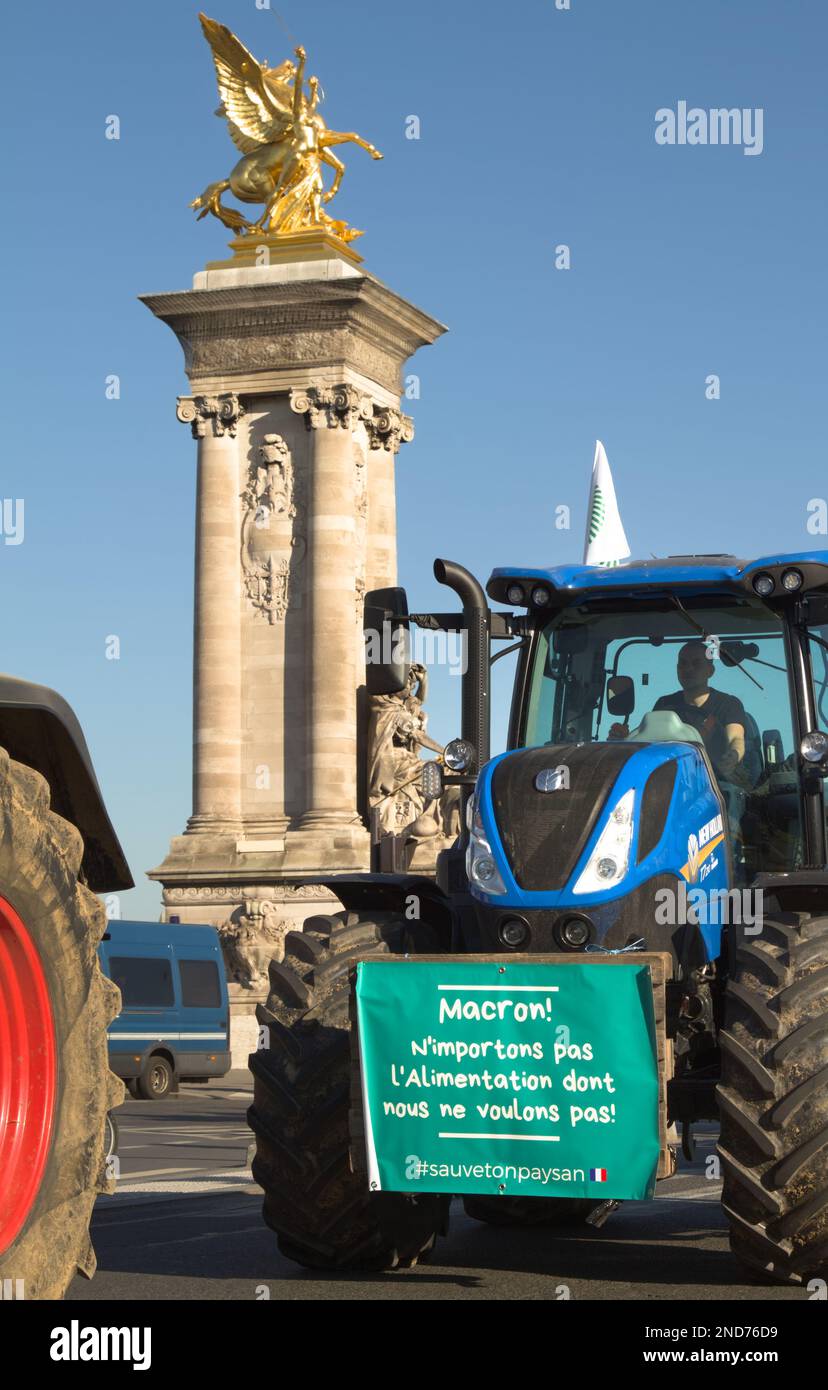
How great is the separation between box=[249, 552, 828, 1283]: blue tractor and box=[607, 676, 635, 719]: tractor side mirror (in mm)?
12

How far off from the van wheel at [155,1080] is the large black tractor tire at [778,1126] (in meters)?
26.0

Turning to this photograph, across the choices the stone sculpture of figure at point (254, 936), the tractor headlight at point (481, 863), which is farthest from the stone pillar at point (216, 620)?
the tractor headlight at point (481, 863)

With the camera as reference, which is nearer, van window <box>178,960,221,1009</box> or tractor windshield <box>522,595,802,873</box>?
tractor windshield <box>522,595,802,873</box>

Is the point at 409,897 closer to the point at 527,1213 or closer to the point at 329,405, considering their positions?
the point at 527,1213

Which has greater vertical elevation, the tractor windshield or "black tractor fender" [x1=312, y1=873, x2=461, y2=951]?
the tractor windshield

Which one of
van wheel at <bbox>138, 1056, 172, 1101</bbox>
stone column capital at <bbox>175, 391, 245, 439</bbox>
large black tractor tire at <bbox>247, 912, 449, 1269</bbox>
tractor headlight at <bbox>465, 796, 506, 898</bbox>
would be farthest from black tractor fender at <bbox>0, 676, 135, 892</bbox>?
stone column capital at <bbox>175, 391, 245, 439</bbox>

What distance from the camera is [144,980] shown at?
33500 mm

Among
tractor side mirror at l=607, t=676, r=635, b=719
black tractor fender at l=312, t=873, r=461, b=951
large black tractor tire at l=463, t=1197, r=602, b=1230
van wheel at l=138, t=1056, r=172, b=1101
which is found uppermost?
tractor side mirror at l=607, t=676, r=635, b=719

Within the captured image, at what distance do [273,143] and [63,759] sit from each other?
3375cm

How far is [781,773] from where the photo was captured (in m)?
9.52

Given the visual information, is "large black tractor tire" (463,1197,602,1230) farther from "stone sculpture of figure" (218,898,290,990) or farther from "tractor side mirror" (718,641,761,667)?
"stone sculpture of figure" (218,898,290,990)

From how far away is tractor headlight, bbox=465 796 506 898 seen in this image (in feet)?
27.3

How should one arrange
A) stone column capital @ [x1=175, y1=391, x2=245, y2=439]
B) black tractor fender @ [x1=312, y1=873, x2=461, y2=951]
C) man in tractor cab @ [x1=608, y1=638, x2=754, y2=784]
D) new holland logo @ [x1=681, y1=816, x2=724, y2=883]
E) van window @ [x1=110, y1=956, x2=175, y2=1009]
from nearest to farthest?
new holland logo @ [x1=681, y1=816, x2=724, y2=883] → black tractor fender @ [x1=312, y1=873, x2=461, y2=951] → man in tractor cab @ [x1=608, y1=638, x2=754, y2=784] → van window @ [x1=110, y1=956, x2=175, y2=1009] → stone column capital @ [x1=175, y1=391, x2=245, y2=439]

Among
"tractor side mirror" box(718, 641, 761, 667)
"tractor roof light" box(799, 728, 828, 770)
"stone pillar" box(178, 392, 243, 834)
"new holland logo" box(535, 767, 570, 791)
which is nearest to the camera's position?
"new holland logo" box(535, 767, 570, 791)
